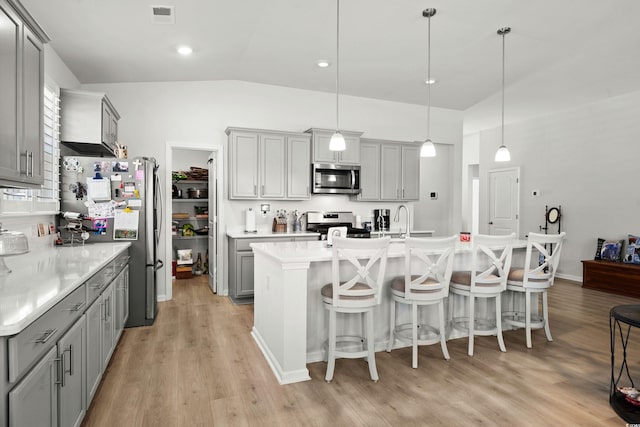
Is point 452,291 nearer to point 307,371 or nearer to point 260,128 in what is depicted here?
point 307,371

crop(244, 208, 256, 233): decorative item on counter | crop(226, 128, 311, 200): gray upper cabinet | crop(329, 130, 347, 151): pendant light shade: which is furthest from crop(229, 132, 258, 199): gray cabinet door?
crop(329, 130, 347, 151): pendant light shade

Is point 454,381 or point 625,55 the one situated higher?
point 625,55

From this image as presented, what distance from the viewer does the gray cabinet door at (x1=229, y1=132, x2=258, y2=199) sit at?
5.13 m

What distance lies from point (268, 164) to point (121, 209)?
6.70ft

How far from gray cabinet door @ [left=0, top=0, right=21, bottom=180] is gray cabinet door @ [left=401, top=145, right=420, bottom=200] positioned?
5077 mm

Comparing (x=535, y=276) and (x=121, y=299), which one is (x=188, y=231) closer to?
(x=121, y=299)

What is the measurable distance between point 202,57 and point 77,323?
11.2 ft

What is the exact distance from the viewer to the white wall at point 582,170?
599 cm

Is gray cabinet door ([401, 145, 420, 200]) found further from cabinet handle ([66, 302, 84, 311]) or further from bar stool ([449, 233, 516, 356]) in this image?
cabinet handle ([66, 302, 84, 311])

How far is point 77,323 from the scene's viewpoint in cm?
197

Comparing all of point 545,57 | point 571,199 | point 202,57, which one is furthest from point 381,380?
point 571,199

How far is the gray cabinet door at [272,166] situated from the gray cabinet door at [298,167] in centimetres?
8

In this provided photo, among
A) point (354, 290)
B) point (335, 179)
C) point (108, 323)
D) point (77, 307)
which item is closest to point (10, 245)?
point (77, 307)

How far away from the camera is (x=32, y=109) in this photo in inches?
88.5
